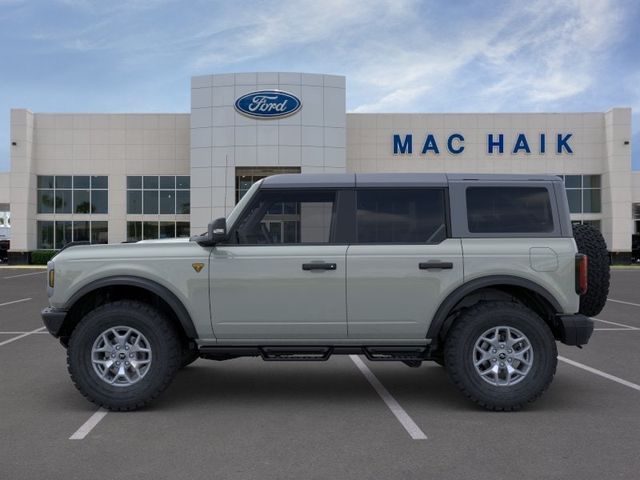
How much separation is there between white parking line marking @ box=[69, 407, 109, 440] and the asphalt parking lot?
0.9 inches

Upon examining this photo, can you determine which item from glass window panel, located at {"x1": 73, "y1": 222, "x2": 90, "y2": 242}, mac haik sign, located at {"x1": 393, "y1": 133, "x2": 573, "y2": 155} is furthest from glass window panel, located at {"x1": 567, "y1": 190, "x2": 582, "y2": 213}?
glass window panel, located at {"x1": 73, "y1": 222, "x2": 90, "y2": 242}

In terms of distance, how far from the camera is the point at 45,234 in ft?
126

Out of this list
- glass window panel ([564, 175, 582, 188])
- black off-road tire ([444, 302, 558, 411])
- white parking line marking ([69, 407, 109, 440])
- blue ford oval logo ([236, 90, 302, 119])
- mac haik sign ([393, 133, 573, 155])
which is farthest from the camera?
glass window panel ([564, 175, 582, 188])

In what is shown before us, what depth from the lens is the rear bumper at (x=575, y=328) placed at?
5297 mm

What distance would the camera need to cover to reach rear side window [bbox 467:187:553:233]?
550 centimetres

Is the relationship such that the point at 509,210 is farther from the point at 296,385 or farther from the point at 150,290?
the point at 150,290

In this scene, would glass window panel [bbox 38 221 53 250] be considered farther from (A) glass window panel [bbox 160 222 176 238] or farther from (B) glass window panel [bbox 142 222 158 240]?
(A) glass window panel [bbox 160 222 176 238]

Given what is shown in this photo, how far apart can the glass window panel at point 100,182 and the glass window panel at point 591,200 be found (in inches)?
1193

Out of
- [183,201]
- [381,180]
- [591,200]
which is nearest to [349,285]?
[381,180]

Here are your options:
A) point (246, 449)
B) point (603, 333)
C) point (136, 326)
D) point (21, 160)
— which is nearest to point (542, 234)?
point (246, 449)

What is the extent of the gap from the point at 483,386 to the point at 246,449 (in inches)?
86.6

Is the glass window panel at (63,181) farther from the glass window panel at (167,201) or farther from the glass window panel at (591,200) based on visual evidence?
the glass window panel at (591,200)

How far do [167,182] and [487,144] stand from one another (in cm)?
2005

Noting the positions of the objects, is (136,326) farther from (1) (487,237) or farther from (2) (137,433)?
(1) (487,237)
